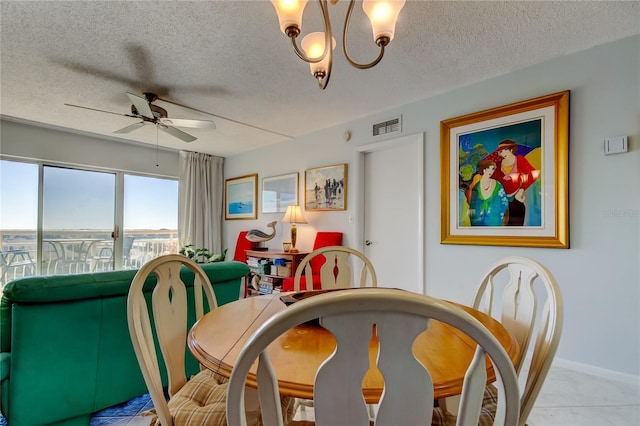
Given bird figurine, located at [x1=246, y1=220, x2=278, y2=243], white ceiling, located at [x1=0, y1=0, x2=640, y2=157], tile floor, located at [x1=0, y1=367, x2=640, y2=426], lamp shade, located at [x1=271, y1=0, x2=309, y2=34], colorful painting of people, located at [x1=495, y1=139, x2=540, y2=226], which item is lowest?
tile floor, located at [x1=0, y1=367, x2=640, y2=426]

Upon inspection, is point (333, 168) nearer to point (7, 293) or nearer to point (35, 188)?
point (7, 293)

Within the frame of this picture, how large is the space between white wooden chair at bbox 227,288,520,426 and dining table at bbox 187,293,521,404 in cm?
12

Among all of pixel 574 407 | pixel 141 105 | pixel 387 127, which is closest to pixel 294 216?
pixel 387 127

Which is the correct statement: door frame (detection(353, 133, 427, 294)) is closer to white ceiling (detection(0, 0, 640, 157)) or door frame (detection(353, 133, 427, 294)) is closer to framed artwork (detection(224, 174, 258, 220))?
white ceiling (detection(0, 0, 640, 157))

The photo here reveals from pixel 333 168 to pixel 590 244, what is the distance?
A: 8.09 feet

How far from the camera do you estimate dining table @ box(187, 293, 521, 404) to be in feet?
2.13

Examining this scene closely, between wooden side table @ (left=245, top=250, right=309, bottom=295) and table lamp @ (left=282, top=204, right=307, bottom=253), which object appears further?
table lamp @ (left=282, top=204, right=307, bottom=253)

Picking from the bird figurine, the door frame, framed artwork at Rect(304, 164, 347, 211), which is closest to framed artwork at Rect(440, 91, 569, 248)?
the door frame

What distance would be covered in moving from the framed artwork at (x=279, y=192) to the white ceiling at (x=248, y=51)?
1.20m

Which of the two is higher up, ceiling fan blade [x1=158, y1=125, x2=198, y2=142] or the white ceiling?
the white ceiling

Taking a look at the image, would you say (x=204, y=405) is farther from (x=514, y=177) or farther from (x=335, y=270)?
(x=514, y=177)

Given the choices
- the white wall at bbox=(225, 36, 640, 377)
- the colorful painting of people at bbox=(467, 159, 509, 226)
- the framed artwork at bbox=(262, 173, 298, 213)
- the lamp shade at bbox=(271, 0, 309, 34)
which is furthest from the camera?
the framed artwork at bbox=(262, 173, 298, 213)

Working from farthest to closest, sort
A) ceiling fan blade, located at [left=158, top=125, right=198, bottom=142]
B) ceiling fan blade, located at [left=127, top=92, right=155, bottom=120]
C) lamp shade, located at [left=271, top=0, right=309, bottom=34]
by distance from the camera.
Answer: ceiling fan blade, located at [left=158, top=125, right=198, bottom=142], ceiling fan blade, located at [left=127, top=92, right=155, bottom=120], lamp shade, located at [left=271, top=0, right=309, bottom=34]

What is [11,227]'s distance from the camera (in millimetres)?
3535
